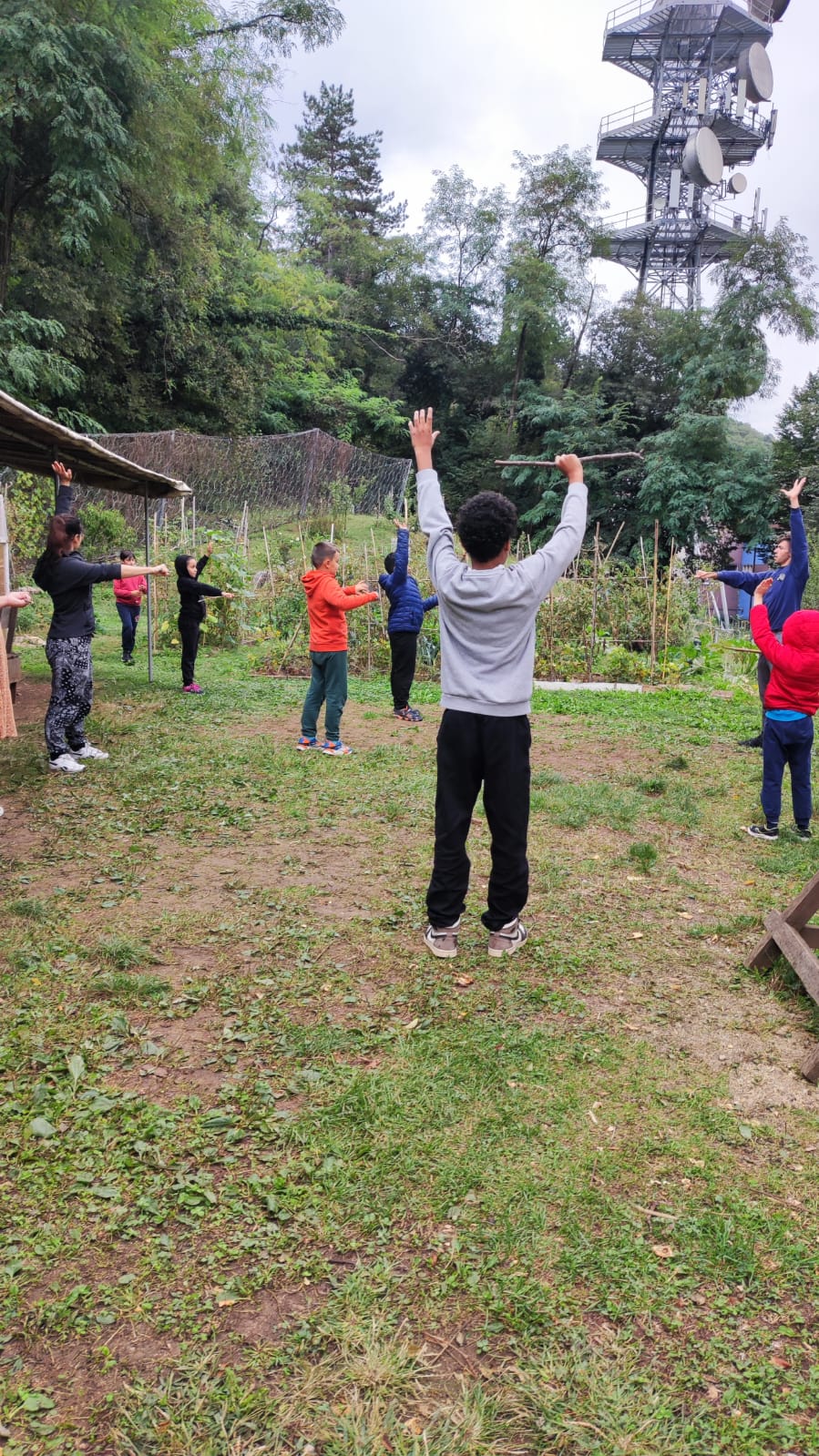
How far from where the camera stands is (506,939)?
4160 millimetres

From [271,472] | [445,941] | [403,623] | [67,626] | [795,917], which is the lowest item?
[445,941]

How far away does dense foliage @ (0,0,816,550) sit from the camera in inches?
614

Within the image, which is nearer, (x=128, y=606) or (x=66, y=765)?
(x=66, y=765)

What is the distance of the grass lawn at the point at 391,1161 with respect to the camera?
1997 mm

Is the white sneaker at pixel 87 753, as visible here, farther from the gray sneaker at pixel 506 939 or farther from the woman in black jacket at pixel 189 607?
the gray sneaker at pixel 506 939

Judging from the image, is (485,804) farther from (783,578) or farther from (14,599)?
(783,578)

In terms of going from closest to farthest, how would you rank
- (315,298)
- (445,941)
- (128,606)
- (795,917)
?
1. (795,917)
2. (445,941)
3. (128,606)
4. (315,298)

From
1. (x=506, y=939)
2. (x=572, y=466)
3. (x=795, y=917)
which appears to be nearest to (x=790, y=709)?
(x=795, y=917)

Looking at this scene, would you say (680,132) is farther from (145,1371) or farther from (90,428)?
(145,1371)

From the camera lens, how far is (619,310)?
112ft

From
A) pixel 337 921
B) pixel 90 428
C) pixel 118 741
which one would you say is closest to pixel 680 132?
pixel 90 428

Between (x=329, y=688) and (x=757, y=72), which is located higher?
(x=757, y=72)

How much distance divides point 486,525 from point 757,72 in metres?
37.5

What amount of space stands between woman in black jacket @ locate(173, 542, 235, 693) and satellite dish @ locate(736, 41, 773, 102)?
109ft
